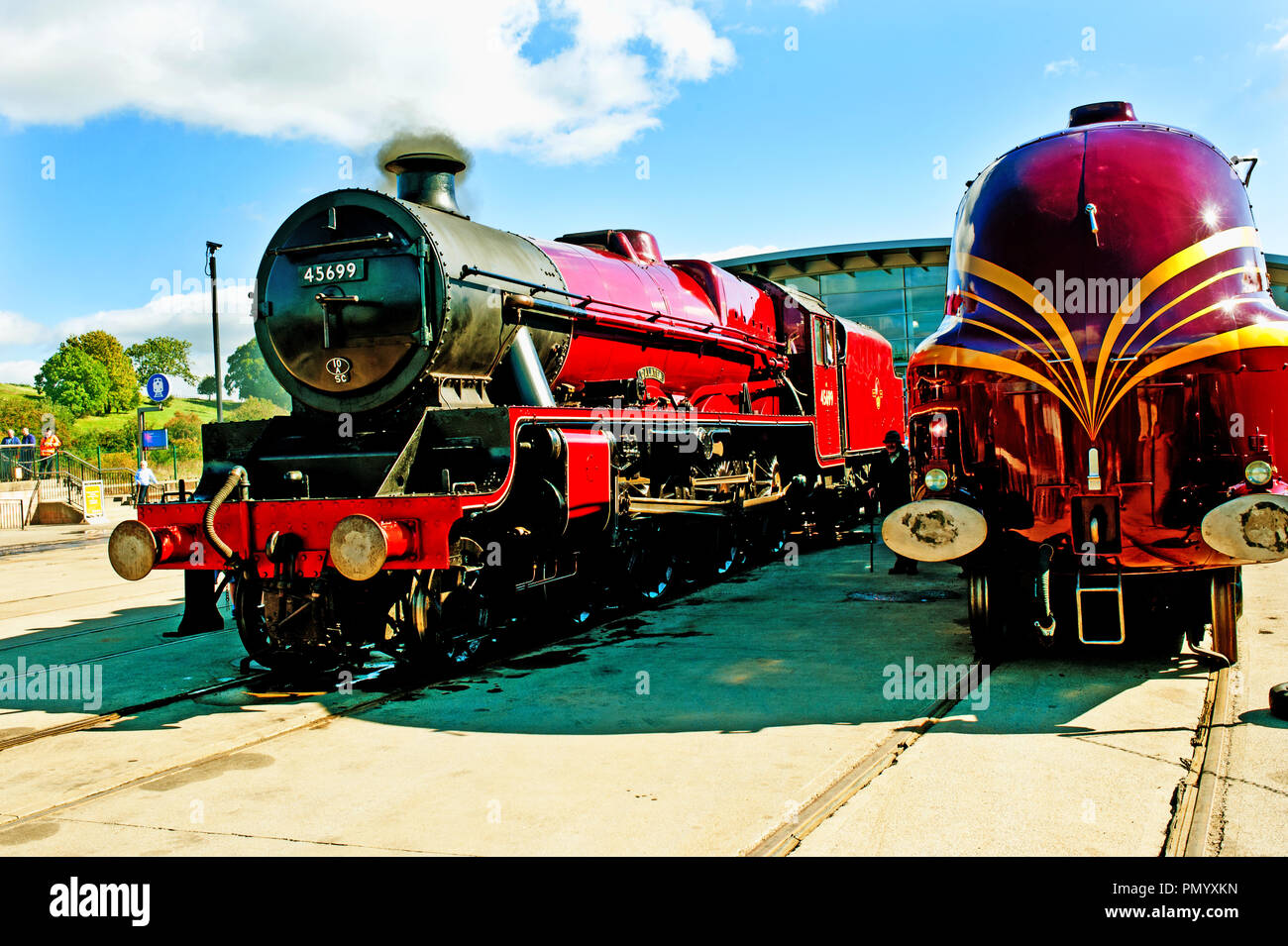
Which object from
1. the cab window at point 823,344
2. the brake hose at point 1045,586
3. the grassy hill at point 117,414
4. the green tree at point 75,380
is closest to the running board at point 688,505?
the cab window at point 823,344

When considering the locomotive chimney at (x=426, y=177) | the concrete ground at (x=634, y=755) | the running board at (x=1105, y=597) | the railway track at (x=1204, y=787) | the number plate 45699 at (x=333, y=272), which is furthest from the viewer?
the locomotive chimney at (x=426, y=177)

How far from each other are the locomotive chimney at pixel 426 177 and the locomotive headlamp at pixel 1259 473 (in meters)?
5.48

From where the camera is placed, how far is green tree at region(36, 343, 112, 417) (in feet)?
217

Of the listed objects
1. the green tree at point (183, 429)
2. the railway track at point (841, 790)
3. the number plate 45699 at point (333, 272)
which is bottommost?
the railway track at point (841, 790)

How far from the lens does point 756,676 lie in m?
6.46

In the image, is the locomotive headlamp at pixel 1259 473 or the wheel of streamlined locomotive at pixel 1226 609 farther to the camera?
the wheel of streamlined locomotive at pixel 1226 609

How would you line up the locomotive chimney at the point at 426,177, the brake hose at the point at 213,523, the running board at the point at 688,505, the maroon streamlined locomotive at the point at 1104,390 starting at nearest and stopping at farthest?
the maroon streamlined locomotive at the point at 1104,390 → the brake hose at the point at 213,523 → the locomotive chimney at the point at 426,177 → the running board at the point at 688,505

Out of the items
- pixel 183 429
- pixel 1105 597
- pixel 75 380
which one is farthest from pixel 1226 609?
pixel 75 380

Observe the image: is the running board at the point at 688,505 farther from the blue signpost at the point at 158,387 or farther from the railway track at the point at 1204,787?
the blue signpost at the point at 158,387

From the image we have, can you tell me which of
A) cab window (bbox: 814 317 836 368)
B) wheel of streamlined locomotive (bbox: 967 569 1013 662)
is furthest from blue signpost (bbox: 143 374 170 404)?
wheel of streamlined locomotive (bbox: 967 569 1013 662)

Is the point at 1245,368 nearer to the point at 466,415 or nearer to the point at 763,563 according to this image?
the point at 466,415

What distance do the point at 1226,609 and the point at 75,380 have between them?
73529 millimetres

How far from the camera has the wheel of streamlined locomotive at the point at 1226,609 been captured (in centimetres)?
599

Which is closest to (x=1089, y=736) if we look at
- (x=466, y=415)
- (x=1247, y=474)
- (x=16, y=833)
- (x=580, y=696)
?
(x=1247, y=474)
